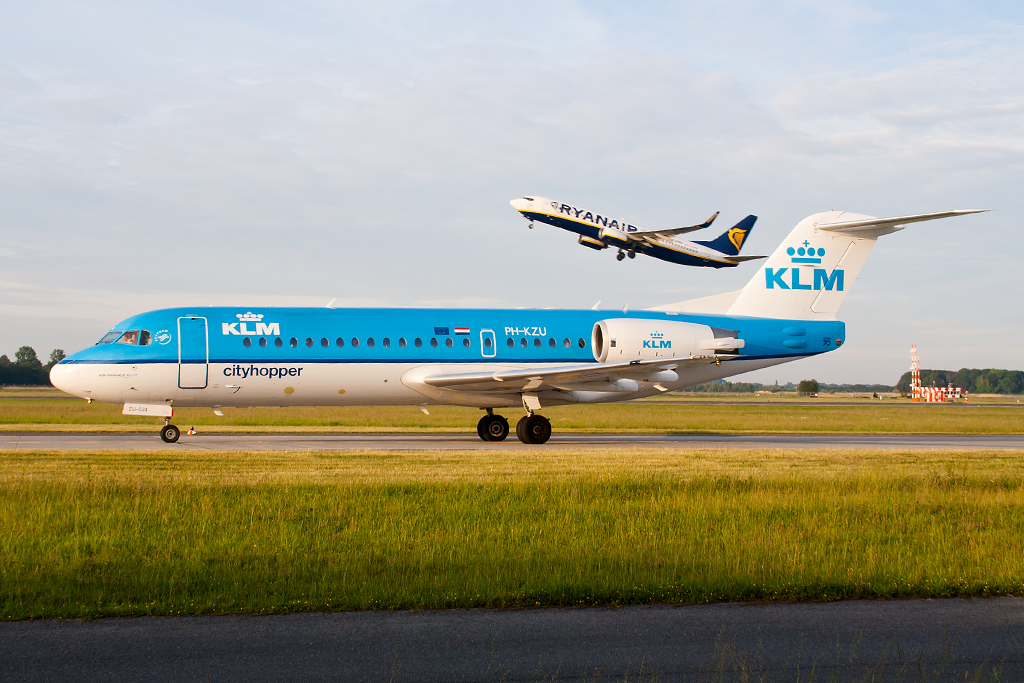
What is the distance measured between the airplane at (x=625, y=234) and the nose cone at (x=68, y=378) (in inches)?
Result: 1225

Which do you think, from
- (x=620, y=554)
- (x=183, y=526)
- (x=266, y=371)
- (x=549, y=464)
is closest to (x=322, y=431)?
(x=266, y=371)

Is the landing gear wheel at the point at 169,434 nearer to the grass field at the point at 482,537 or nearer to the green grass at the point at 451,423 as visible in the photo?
the green grass at the point at 451,423

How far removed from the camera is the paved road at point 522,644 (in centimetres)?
525

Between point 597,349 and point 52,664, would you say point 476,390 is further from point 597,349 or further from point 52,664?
point 52,664

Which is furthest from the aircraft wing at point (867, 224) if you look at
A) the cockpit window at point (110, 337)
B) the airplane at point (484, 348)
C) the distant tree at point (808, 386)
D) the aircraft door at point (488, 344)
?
the distant tree at point (808, 386)

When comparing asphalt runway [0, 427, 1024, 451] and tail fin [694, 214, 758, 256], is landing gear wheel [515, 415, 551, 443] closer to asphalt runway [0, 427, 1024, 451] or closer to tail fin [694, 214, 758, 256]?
asphalt runway [0, 427, 1024, 451]

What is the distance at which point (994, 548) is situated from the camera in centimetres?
917

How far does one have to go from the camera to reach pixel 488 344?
26203mm

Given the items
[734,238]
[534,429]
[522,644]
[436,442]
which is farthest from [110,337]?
[734,238]

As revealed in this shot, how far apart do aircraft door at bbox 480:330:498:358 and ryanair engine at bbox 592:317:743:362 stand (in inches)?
134

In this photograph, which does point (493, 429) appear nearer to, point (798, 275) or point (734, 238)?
point (798, 275)

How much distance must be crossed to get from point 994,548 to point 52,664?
356 inches

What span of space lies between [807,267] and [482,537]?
75.2 feet

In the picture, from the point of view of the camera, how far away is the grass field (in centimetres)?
719
